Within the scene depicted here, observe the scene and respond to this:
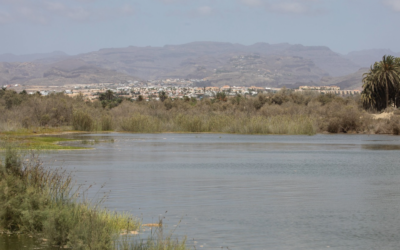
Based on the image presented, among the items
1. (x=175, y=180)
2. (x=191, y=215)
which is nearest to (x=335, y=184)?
(x=175, y=180)

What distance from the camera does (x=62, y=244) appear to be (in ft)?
40.8

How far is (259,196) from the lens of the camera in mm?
20516

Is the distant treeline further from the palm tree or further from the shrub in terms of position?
Result: the palm tree

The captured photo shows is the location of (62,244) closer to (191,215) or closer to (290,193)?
(191,215)

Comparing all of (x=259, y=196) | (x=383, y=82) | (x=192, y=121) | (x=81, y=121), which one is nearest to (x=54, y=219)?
(x=259, y=196)

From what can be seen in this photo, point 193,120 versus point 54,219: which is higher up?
point 54,219

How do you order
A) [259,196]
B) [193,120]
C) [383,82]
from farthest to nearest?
1. [383,82]
2. [193,120]
3. [259,196]

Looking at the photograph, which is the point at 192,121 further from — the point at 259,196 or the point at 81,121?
the point at 259,196

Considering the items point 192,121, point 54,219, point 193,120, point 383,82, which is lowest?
point 192,121

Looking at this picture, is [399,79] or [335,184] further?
[399,79]

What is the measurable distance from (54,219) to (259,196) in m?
9.79

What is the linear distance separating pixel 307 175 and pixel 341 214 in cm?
1060

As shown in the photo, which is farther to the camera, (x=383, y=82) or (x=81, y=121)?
(x=383, y=82)

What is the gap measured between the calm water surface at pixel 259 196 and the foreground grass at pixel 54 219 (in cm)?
172
